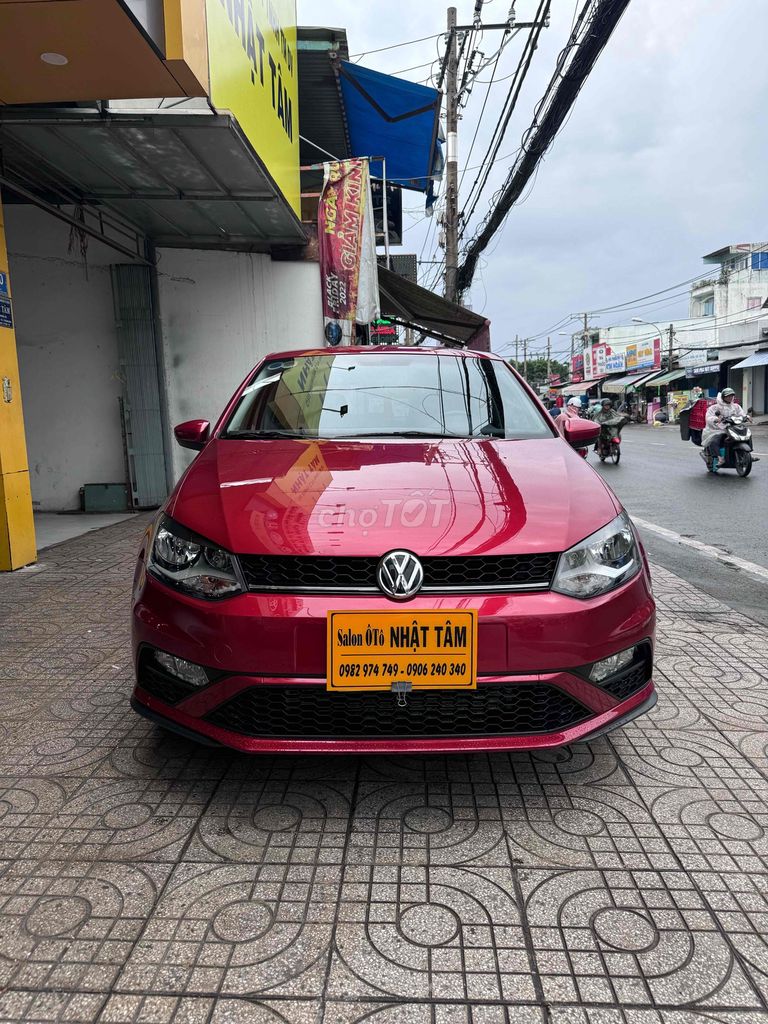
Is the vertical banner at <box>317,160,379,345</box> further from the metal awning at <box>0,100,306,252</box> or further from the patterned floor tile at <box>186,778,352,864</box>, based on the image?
the patterned floor tile at <box>186,778,352,864</box>

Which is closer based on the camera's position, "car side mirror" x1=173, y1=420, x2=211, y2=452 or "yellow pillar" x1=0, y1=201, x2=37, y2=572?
"car side mirror" x1=173, y1=420, x2=211, y2=452

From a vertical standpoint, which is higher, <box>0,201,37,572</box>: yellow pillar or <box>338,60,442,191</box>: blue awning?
<box>338,60,442,191</box>: blue awning

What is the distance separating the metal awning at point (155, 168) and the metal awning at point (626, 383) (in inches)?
1574

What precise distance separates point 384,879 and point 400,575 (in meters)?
0.80

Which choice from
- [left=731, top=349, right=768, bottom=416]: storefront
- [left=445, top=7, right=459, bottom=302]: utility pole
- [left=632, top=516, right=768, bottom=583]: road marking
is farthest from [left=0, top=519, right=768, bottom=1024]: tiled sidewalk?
[left=731, top=349, right=768, bottom=416]: storefront

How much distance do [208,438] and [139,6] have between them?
2533 mm

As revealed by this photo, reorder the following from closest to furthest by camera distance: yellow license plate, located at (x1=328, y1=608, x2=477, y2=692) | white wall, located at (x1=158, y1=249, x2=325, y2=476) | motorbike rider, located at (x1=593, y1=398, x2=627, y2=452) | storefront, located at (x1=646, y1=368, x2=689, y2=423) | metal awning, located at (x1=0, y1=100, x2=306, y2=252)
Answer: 1. yellow license plate, located at (x1=328, y1=608, x2=477, y2=692)
2. metal awning, located at (x1=0, y1=100, x2=306, y2=252)
3. white wall, located at (x1=158, y1=249, x2=325, y2=476)
4. motorbike rider, located at (x1=593, y1=398, x2=627, y2=452)
5. storefront, located at (x1=646, y1=368, x2=689, y2=423)

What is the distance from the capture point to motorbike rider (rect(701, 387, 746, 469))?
A: 11414 mm

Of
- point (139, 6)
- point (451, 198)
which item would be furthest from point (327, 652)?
point (451, 198)

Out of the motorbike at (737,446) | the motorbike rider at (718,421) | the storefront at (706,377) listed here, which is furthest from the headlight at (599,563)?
the storefront at (706,377)

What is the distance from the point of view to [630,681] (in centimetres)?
225

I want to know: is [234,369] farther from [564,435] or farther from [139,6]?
[564,435]

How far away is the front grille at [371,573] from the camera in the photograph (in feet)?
6.73

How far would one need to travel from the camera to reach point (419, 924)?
173 cm
